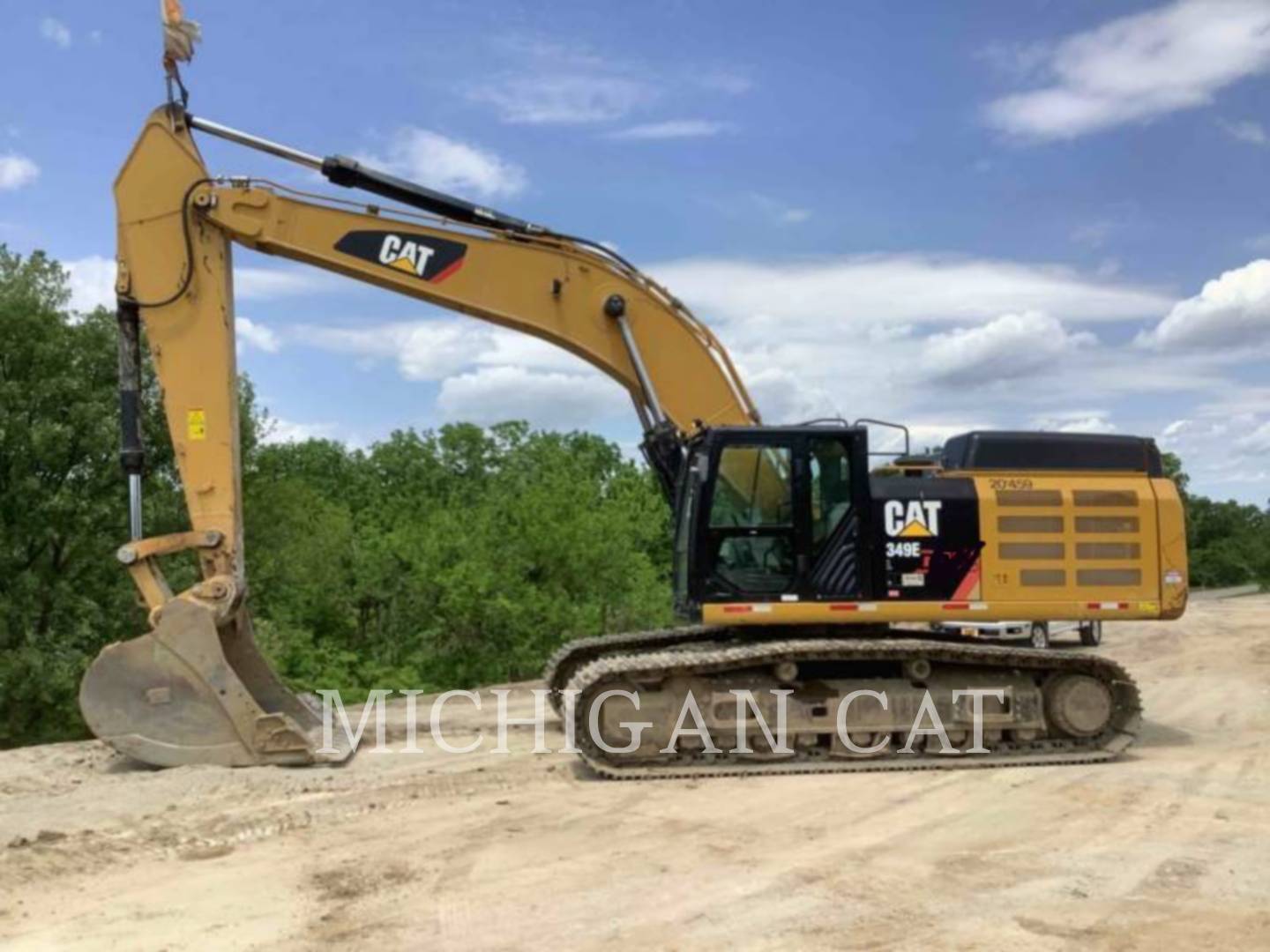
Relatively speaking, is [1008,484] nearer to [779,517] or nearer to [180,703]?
[779,517]

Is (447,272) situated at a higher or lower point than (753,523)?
higher

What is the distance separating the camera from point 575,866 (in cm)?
602

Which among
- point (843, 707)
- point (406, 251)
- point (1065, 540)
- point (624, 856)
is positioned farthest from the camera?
point (406, 251)

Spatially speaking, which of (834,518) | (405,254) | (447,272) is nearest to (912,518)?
(834,518)

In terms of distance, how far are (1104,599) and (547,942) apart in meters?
5.81

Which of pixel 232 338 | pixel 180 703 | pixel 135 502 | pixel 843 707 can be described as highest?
pixel 232 338

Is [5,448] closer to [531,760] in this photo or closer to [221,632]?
[221,632]

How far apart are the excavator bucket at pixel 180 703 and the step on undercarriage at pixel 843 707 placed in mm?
2292

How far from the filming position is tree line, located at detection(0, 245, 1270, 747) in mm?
19016

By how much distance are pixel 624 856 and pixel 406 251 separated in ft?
17.0

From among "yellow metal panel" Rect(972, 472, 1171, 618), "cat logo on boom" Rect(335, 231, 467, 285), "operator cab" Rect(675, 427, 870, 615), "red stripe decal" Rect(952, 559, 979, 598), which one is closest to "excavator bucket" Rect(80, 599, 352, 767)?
"cat logo on boom" Rect(335, 231, 467, 285)

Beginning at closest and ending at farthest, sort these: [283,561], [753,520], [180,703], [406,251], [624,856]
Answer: [624,856] → [180,703] → [753,520] → [406,251] → [283,561]

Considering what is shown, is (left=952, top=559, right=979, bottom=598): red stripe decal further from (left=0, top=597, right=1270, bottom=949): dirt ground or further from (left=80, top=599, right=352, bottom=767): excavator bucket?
(left=80, top=599, right=352, bottom=767): excavator bucket

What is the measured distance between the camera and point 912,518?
8781mm
